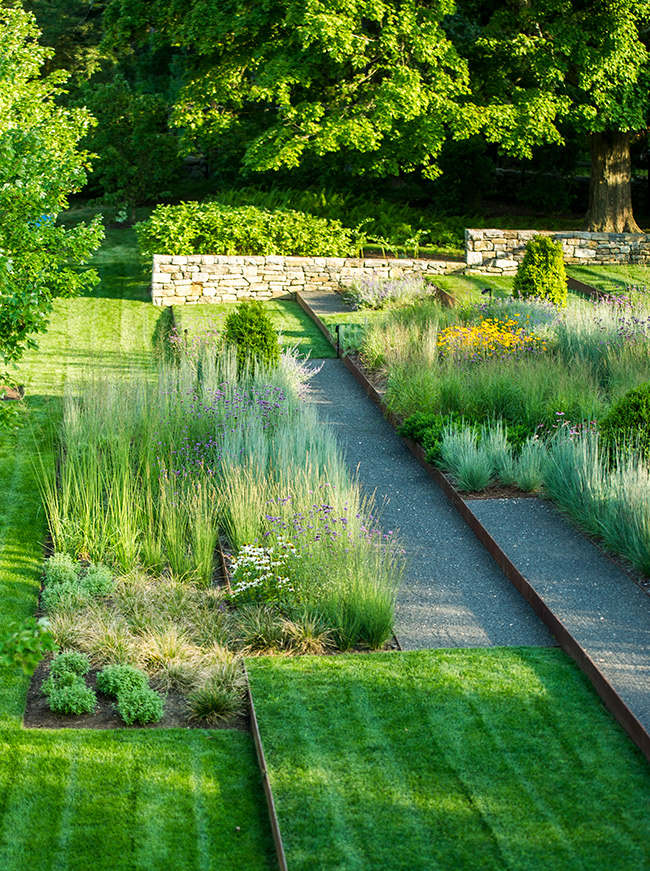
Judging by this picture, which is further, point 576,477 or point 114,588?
point 576,477

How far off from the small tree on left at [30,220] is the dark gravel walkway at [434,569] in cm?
305

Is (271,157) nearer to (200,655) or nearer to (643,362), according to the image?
(643,362)

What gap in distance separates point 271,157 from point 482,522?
1137 centimetres

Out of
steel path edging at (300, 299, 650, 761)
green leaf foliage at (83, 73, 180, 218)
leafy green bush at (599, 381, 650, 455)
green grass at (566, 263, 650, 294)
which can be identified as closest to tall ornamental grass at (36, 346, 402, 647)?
steel path edging at (300, 299, 650, 761)

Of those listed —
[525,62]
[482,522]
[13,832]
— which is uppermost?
[525,62]

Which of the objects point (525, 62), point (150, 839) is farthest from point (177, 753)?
point (525, 62)

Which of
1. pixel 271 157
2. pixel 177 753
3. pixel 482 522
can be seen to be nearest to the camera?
pixel 177 753

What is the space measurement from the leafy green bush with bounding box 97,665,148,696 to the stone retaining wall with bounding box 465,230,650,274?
13.8 meters

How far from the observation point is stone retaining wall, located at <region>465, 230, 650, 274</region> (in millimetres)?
17328

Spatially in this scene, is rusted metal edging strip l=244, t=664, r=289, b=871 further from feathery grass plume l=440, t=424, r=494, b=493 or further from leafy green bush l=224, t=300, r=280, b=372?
leafy green bush l=224, t=300, r=280, b=372

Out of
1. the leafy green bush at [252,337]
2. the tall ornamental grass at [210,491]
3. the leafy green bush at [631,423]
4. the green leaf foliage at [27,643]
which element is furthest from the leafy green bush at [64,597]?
the leafy green bush at [252,337]

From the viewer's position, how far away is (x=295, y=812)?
3.82 metres

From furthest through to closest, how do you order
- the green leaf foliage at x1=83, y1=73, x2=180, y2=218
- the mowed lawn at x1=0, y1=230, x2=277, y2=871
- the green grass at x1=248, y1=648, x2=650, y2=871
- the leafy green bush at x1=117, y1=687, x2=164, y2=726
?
the green leaf foliage at x1=83, y1=73, x2=180, y2=218 → the leafy green bush at x1=117, y1=687, x2=164, y2=726 → the mowed lawn at x1=0, y1=230, x2=277, y2=871 → the green grass at x1=248, y1=648, x2=650, y2=871

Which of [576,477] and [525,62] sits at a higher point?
[525,62]
